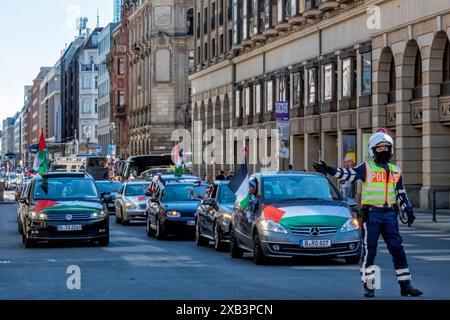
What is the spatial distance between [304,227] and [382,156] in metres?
5.29

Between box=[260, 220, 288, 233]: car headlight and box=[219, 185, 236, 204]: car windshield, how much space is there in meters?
5.57

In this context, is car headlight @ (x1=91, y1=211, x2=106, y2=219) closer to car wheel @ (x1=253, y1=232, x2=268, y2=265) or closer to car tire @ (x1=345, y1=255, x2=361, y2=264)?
car wheel @ (x1=253, y1=232, x2=268, y2=265)

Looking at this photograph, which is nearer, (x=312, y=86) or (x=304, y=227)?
(x=304, y=227)

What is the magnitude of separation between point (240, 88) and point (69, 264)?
57.2 metres

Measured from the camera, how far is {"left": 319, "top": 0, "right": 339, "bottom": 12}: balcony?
55.4m

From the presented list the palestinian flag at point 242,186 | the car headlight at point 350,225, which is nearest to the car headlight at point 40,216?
the palestinian flag at point 242,186

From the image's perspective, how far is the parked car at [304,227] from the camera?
20047 mm

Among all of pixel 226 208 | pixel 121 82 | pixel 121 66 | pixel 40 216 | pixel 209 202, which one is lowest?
pixel 40 216

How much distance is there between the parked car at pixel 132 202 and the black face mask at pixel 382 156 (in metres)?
25.9

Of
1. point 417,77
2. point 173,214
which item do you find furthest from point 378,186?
point 417,77

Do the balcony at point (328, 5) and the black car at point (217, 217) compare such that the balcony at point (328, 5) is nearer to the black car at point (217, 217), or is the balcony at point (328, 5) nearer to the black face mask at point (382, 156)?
the black car at point (217, 217)

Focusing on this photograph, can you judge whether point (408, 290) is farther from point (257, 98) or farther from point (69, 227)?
point (257, 98)

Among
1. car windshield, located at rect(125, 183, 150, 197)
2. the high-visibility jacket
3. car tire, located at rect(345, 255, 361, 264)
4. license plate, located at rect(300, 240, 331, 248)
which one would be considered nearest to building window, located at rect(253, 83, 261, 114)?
car windshield, located at rect(125, 183, 150, 197)

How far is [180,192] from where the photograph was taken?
31828mm
